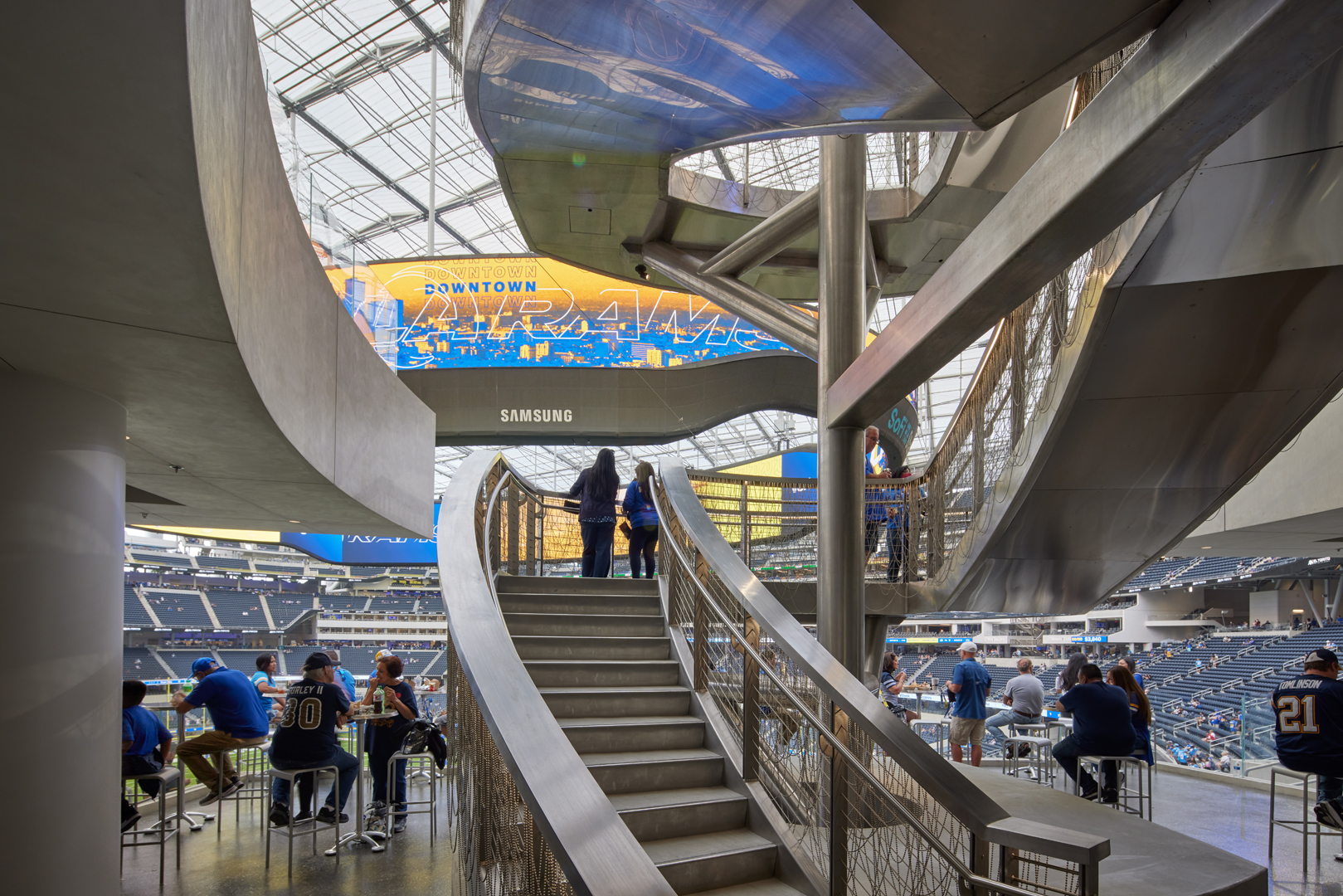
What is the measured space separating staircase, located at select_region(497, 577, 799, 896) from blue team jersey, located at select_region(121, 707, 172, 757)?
231 cm

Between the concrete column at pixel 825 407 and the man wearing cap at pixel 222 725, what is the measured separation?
12.5 feet

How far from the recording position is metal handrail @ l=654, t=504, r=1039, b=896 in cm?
249

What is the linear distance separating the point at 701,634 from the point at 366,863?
2305mm

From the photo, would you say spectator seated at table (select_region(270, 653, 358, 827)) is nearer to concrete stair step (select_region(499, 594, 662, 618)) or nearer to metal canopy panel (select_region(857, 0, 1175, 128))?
concrete stair step (select_region(499, 594, 662, 618))

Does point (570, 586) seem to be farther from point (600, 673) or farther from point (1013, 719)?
point (1013, 719)

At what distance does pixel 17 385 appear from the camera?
3.23 metres

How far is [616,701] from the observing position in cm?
466

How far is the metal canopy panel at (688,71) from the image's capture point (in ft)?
9.03

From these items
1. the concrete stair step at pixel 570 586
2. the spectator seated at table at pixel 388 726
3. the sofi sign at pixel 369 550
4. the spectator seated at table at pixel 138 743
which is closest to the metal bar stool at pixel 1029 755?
the concrete stair step at pixel 570 586

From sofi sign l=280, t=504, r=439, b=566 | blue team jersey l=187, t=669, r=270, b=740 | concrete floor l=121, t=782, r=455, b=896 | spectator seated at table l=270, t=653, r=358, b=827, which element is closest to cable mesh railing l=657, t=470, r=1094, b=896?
concrete floor l=121, t=782, r=455, b=896

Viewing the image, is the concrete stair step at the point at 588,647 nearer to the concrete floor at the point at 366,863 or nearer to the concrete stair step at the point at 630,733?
the concrete stair step at the point at 630,733

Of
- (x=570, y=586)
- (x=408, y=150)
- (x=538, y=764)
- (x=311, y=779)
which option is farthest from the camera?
(x=408, y=150)

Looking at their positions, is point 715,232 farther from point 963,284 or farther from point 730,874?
point 730,874

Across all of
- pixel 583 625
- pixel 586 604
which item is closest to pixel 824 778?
pixel 583 625
